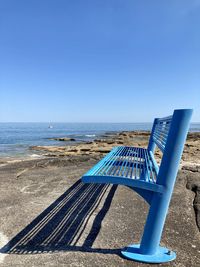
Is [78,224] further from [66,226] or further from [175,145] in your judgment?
[175,145]

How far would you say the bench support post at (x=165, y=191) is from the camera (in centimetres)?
302

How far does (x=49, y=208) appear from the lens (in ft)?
14.5

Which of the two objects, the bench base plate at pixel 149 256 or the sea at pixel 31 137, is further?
the sea at pixel 31 137

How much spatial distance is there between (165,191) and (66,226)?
1.42 meters

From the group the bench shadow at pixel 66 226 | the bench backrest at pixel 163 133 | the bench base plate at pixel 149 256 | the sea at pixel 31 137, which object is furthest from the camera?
the sea at pixel 31 137

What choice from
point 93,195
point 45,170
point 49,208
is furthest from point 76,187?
point 45,170

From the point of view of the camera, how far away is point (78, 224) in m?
3.82

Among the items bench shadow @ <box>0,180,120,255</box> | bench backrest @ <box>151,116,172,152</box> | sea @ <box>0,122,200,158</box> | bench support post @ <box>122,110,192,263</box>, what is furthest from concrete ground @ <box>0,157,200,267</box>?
sea @ <box>0,122,200,158</box>

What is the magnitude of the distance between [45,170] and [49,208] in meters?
2.88

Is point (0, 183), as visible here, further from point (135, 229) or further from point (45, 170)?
point (135, 229)

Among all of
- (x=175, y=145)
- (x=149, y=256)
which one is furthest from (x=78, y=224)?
(x=175, y=145)

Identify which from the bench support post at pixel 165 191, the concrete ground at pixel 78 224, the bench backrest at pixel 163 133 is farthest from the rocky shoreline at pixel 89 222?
the bench backrest at pixel 163 133

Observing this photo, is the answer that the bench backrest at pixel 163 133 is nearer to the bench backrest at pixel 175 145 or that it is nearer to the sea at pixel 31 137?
the bench backrest at pixel 175 145

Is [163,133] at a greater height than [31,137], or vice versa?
[163,133]
